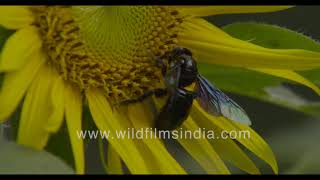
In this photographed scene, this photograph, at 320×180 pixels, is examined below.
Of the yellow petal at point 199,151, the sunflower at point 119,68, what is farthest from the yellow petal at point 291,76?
the yellow petal at point 199,151

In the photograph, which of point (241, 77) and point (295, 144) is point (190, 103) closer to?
point (241, 77)

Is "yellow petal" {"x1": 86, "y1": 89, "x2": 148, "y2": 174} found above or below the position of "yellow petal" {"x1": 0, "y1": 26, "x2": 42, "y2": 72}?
below

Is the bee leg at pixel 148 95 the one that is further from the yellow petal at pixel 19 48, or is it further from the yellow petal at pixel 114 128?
the yellow petal at pixel 19 48

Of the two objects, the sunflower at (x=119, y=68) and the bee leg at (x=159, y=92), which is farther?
the bee leg at (x=159, y=92)

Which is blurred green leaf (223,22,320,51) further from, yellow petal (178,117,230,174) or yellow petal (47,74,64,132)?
yellow petal (47,74,64,132)

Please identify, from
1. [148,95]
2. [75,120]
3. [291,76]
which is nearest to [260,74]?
[291,76]

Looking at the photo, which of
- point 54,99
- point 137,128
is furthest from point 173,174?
point 54,99

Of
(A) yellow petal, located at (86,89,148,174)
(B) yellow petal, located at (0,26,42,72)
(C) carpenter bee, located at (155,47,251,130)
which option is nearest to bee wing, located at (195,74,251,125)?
(C) carpenter bee, located at (155,47,251,130)
